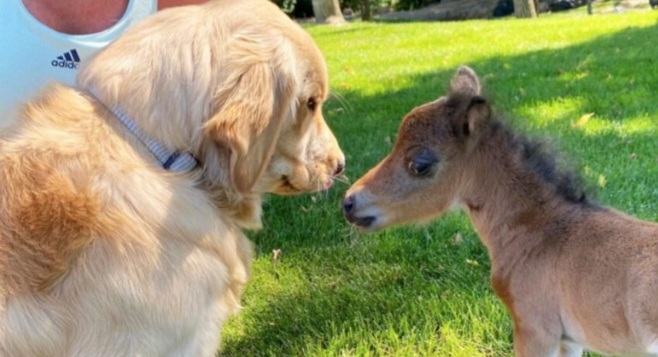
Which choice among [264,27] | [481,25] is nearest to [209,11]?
[264,27]

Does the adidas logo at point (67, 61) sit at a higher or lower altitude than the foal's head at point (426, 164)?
higher

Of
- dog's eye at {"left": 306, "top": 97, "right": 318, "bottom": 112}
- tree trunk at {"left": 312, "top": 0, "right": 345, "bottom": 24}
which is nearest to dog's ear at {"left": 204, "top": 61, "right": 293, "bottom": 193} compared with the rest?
dog's eye at {"left": 306, "top": 97, "right": 318, "bottom": 112}

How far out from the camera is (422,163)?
9.84 ft

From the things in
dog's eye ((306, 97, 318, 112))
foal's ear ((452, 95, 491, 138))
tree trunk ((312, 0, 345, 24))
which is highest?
dog's eye ((306, 97, 318, 112))

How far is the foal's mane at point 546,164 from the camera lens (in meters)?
2.91

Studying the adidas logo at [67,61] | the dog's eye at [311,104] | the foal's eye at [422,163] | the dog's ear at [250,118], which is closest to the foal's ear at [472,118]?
the foal's eye at [422,163]

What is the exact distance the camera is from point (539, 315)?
107 inches

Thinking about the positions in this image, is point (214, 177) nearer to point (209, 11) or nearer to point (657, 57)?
point (209, 11)

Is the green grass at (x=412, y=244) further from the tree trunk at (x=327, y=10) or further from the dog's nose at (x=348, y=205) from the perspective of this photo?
the tree trunk at (x=327, y=10)

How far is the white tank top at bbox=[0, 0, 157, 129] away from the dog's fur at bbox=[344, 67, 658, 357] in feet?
4.52

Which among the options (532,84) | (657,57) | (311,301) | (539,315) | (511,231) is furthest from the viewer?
(657,57)

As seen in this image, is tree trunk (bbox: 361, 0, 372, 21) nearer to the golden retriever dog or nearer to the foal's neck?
the foal's neck

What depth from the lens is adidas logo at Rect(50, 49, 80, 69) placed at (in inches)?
140

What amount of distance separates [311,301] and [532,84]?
4.98 meters
